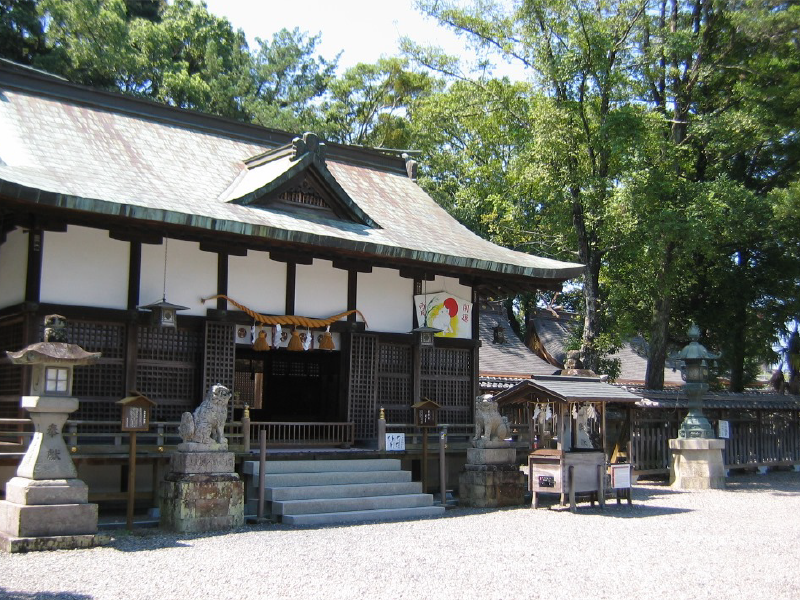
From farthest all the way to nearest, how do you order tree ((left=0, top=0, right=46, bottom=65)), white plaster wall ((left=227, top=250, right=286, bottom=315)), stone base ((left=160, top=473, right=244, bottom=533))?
tree ((left=0, top=0, right=46, bottom=65)) → white plaster wall ((left=227, top=250, right=286, bottom=315)) → stone base ((left=160, top=473, right=244, bottom=533))

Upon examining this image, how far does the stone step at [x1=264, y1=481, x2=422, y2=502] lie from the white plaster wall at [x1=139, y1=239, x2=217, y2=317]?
3.49 meters

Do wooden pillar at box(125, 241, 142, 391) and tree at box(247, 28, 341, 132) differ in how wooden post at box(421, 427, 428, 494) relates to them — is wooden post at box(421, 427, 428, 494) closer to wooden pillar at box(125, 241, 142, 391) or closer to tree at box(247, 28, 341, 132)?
wooden pillar at box(125, 241, 142, 391)

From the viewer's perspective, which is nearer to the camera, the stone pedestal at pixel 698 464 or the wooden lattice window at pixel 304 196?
the wooden lattice window at pixel 304 196

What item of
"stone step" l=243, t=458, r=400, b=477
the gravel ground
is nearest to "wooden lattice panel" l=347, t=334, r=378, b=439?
"stone step" l=243, t=458, r=400, b=477

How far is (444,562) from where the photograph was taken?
30.8 ft

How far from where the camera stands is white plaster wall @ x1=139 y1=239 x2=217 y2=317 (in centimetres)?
1363

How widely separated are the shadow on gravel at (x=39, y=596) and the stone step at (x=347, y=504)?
5.00 metres

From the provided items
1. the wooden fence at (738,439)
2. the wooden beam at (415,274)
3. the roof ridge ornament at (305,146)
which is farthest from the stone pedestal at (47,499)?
the wooden fence at (738,439)

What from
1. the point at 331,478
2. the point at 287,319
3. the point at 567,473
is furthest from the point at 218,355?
the point at 567,473

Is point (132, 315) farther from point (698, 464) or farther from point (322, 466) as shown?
point (698, 464)

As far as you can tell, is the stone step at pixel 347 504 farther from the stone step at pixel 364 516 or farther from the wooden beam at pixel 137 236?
the wooden beam at pixel 137 236

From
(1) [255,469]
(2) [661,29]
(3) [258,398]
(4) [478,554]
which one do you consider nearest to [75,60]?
(3) [258,398]

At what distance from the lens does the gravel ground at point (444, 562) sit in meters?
7.94

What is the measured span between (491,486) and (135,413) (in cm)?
626
